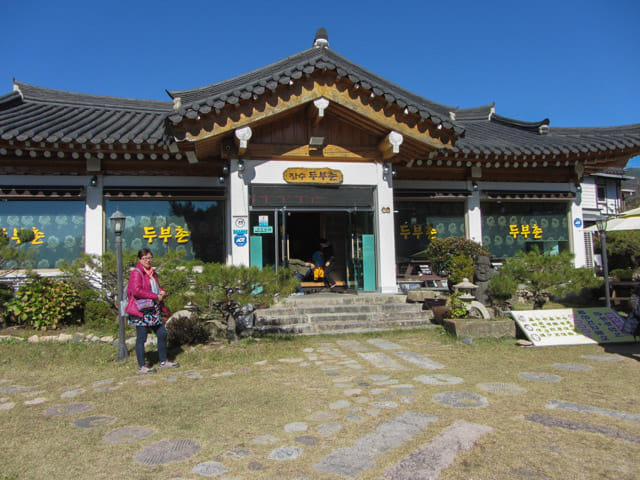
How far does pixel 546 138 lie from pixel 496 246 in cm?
387

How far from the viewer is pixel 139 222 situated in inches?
430

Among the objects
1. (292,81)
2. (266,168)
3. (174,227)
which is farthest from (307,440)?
(174,227)

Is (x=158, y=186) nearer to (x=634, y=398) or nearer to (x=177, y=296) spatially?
(x=177, y=296)

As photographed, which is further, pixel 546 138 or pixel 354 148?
pixel 546 138

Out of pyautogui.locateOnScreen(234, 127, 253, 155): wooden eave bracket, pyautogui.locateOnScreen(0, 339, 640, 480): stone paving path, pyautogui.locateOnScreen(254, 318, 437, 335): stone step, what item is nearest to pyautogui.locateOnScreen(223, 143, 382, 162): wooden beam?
pyautogui.locateOnScreen(234, 127, 253, 155): wooden eave bracket

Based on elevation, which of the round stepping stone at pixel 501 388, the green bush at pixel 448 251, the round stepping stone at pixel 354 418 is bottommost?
the round stepping stone at pixel 354 418

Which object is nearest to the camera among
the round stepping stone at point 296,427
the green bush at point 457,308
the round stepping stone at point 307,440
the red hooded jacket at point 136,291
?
the round stepping stone at point 307,440

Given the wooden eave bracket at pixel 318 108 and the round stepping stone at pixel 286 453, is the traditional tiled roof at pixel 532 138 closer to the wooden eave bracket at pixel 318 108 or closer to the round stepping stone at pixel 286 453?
the wooden eave bracket at pixel 318 108

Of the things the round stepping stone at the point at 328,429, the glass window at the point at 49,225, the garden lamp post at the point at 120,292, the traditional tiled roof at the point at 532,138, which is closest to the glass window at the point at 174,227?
the glass window at the point at 49,225

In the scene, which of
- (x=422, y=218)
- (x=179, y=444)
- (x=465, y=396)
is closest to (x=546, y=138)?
(x=422, y=218)

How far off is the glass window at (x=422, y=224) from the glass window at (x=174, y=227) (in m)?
4.99

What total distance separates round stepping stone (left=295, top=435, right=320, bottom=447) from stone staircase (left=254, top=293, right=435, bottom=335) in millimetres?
4927

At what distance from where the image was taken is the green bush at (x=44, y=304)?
874 cm

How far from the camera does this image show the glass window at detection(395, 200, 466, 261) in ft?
41.0
